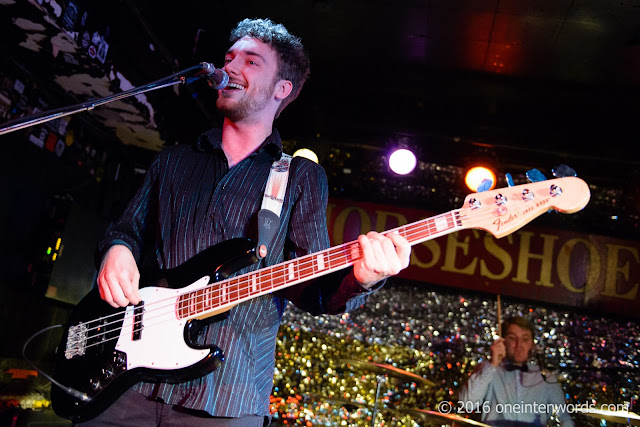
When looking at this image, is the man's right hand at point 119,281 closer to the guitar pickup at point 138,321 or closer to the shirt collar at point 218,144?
the guitar pickup at point 138,321

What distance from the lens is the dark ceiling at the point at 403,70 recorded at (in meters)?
5.05

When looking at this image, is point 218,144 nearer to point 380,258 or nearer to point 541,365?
point 380,258

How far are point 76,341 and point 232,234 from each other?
69 cm

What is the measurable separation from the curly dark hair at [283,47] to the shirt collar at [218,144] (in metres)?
0.37

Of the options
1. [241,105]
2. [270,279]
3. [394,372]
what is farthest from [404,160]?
[270,279]

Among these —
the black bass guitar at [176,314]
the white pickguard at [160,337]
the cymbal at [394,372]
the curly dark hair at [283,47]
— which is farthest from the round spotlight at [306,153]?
the white pickguard at [160,337]

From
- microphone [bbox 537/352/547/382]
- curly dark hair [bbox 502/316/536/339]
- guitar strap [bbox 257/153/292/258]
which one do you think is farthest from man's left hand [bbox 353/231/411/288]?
microphone [bbox 537/352/547/382]

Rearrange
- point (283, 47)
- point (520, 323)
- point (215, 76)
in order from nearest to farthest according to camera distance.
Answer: point (215, 76) < point (283, 47) < point (520, 323)

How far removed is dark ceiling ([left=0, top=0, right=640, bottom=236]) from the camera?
5.05 m

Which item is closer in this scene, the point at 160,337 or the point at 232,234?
the point at 160,337

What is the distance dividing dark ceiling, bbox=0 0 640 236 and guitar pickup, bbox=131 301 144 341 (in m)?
3.20

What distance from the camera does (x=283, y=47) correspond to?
9.18 feet

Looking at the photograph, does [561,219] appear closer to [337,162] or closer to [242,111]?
[337,162]

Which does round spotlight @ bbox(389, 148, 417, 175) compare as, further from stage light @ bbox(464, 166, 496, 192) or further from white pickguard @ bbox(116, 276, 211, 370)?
white pickguard @ bbox(116, 276, 211, 370)
